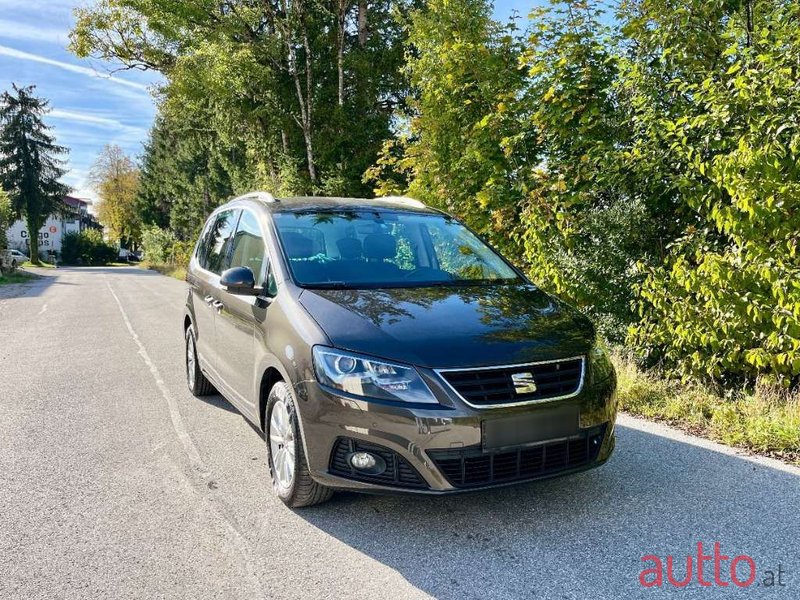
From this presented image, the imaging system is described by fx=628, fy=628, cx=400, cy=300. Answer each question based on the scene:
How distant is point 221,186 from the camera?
33.5 meters

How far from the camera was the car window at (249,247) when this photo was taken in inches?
175

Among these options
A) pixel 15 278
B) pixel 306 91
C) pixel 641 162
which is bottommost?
pixel 15 278

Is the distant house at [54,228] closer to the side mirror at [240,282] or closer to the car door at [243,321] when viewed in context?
the car door at [243,321]

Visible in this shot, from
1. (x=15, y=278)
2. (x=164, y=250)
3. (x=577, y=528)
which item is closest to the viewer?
(x=577, y=528)

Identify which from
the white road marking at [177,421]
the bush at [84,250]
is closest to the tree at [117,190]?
the bush at [84,250]

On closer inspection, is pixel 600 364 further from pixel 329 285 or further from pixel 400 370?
pixel 329 285

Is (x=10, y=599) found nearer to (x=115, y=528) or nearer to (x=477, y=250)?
(x=115, y=528)

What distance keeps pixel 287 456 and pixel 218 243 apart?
273 cm

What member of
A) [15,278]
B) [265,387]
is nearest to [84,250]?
[15,278]

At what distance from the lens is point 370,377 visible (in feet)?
10.4

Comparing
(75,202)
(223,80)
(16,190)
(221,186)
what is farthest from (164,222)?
(75,202)

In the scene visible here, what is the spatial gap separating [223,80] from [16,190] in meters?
43.6

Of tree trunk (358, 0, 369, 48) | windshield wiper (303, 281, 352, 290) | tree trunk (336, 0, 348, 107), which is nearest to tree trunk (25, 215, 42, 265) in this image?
tree trunk (336, 0, 348, 107)

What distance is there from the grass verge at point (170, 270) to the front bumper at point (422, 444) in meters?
29.3
